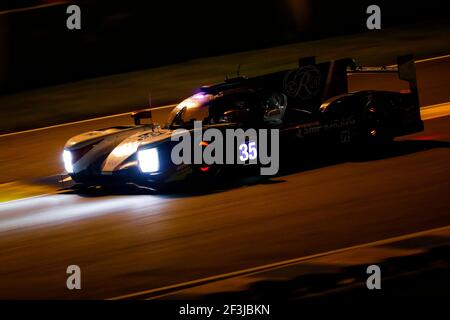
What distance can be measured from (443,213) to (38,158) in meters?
7.09

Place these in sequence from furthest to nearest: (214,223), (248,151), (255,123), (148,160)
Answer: (255,123), (248,151), (148,160), (214,223)

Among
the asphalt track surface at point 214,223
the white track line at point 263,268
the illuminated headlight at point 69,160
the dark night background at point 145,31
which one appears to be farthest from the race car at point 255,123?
Answer: the dark night background at point 145,31

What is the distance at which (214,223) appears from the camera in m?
9.55

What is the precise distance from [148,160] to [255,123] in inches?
53.9

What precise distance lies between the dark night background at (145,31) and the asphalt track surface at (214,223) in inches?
310

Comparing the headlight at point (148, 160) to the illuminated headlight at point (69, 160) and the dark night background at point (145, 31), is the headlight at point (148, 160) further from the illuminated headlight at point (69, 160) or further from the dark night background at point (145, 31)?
the dark night background at point (145, 31)

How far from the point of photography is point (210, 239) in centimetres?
905

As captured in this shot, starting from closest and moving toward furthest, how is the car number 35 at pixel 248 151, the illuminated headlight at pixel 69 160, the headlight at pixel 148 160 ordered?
1. the headlight at pixel 148 160
2. the car number 35 at pixel 248 151
3. the illuminated headlight at pixel 69 160

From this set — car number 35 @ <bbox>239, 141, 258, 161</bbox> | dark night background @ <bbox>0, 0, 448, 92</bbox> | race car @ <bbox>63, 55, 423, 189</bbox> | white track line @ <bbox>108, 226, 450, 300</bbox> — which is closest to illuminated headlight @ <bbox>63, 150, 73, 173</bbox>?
race car @ <bbox>63, 55, 423, 189</bbox>

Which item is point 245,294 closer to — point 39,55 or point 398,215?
point 398,215

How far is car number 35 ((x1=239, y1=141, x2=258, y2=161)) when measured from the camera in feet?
35.7

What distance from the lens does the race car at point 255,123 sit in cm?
1070

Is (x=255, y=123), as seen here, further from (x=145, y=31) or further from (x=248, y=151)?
(x=145, y=31)

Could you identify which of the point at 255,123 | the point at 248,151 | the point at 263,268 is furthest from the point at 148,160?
the point at 263,268
